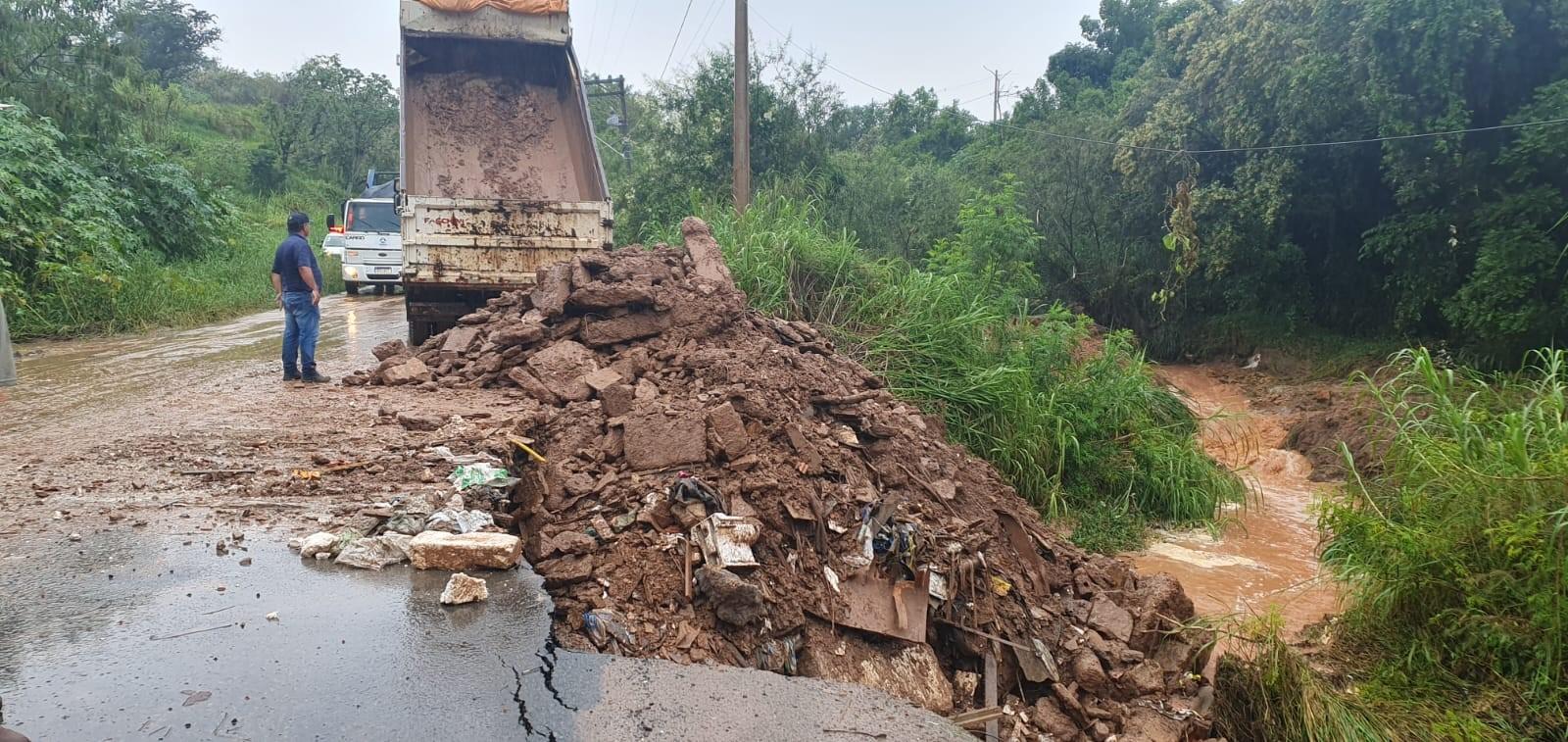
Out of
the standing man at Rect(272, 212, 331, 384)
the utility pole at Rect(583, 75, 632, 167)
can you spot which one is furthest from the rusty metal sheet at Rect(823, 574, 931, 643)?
the utility pole at Rect(583, 75, 632, 167)

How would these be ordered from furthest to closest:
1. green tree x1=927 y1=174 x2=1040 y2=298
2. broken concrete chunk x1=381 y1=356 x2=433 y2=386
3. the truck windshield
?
1. the truck windshield
2. green tree x1=927 y1=174 x2=1040 y2=298
3. broken concrete chunk x1=381 y1=356 x2=433 y2=386

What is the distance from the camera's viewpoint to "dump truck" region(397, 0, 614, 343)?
8.91 meters

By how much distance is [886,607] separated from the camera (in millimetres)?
4496

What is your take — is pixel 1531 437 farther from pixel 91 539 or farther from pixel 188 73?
pixel 188 73

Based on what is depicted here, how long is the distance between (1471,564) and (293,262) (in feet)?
26.8

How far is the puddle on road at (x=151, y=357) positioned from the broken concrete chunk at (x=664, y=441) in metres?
4.32

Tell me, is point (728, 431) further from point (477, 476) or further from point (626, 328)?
point (626, 328)

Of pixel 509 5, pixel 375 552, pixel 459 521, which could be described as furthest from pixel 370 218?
pixel 375 552

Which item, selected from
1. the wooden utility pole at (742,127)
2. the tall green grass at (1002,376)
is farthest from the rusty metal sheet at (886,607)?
the wooden utility pole at (742,127)

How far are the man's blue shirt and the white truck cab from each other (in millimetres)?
9248

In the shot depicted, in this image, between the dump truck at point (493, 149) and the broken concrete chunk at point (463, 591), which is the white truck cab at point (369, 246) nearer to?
the dump truck at point (493, 149)

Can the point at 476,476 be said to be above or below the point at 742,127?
below

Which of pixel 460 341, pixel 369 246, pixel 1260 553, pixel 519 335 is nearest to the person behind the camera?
pixel 519 335

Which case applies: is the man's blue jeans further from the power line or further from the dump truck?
the power line
